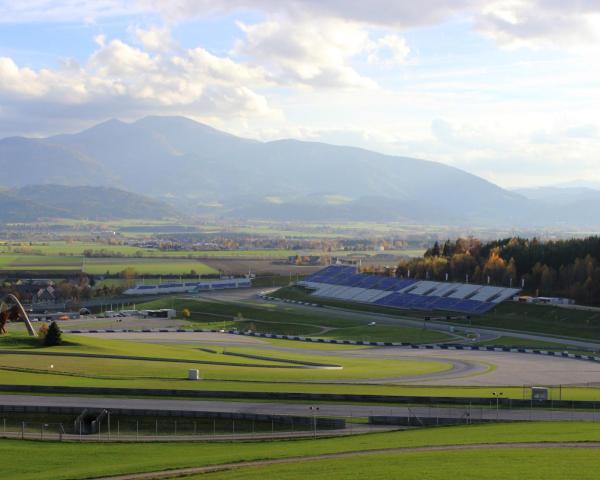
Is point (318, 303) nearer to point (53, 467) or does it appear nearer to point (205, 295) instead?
point (205, 295)

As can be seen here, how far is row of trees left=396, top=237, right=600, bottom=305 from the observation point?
4582 inches

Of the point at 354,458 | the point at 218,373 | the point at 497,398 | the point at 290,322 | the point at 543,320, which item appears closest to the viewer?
the point at 354,458

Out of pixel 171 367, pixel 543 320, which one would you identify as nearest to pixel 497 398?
pixel 171 367

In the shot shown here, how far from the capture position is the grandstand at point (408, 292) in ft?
370

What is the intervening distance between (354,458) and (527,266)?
10513 cm

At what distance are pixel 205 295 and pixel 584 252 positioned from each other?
57.3 m

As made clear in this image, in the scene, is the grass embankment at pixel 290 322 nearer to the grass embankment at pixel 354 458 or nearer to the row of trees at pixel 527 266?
the row of trees at pixel 527 266

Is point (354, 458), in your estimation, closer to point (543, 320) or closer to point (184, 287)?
point (543, 320)

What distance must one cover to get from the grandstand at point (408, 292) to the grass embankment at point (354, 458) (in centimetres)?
7374

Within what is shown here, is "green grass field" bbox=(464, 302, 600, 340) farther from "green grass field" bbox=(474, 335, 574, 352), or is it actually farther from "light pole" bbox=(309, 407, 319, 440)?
"light pole" bbox=(309, 407, 319, 440)

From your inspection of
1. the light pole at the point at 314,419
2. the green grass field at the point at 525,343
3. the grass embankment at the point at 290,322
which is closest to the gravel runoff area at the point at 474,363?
the green grass field at the point at 525,343

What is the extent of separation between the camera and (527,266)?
13150 cm

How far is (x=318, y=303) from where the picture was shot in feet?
430

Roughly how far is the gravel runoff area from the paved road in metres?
10.6
